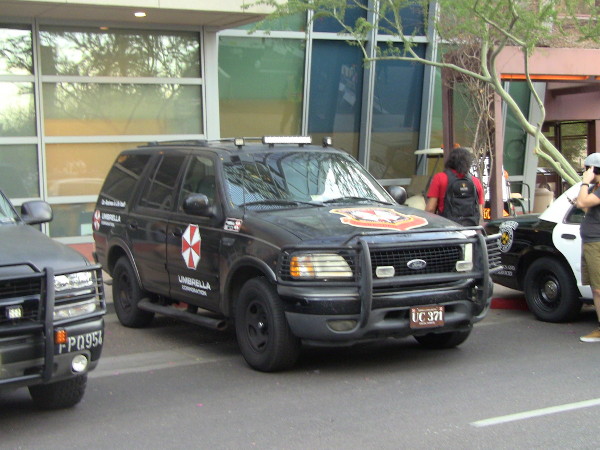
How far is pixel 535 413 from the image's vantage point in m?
6.04

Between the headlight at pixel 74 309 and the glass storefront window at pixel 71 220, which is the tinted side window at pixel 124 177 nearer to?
the headlight at pixel 74 309

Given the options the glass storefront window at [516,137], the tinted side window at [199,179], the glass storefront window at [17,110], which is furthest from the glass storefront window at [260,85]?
the tinted side window at [199,179]

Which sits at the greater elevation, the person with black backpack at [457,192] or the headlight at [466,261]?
the person with black backpack at [457,192]

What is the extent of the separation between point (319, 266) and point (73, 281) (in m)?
2.02

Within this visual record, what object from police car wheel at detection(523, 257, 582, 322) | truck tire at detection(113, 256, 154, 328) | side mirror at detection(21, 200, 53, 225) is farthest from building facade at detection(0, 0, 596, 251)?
side mirror at detection(21, 200, 53, 225)

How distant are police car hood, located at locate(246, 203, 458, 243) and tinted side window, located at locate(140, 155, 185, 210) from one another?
4.97 ft

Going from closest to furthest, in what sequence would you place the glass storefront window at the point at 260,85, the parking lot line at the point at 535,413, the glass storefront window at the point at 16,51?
the parking lot line at the point at 535,413, the glass storefront window at the point at 16,51, the glass storefront window at the point at 260,85

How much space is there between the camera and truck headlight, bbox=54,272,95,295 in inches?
222

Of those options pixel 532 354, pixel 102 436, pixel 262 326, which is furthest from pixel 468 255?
pixel 102 436

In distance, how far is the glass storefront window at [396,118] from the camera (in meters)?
18.3

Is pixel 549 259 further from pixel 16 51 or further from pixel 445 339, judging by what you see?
pixel 16 51

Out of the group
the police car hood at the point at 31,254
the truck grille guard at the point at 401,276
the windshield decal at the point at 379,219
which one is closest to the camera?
the police car hood at the point at 31,254

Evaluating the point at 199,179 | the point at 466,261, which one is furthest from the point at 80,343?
the point at 466,261

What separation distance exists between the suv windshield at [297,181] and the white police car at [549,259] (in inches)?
83.5
